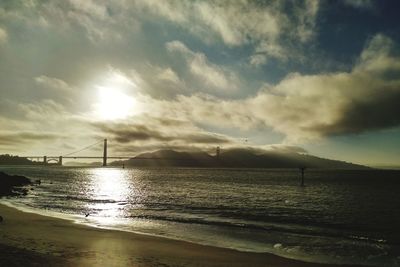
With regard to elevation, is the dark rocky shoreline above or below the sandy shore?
above

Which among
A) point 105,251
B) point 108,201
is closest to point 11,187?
point 108,201

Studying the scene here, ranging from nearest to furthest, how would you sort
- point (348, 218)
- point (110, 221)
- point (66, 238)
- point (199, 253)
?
point (199, 253)
point (66, 238)
point (110, 221)
point (348, 218)

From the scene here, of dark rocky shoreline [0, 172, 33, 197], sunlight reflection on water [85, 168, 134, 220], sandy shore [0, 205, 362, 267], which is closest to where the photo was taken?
sandy shore [0, 205, 362, 267]

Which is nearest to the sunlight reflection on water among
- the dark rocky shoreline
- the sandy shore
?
the sandy shore

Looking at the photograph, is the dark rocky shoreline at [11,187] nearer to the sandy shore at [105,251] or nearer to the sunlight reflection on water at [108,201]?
the sunlight reflection on water at [108,201]

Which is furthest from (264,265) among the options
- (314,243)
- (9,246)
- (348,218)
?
(348,218)

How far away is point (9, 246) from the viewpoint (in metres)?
17.6

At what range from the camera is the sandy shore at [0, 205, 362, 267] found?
15756 mm

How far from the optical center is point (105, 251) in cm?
1862

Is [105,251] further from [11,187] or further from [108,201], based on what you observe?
[11,187]

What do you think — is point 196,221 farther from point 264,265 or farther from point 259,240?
point 264,265

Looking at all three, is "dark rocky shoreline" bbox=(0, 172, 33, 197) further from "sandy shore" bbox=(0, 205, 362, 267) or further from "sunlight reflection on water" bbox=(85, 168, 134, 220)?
"sandy shore" bbox=(0, 205, 362, 267)

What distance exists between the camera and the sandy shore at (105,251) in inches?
620

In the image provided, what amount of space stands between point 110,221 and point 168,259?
16.9 metres
